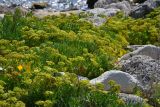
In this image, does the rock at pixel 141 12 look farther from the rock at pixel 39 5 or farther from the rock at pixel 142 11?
the rock at pixel 39 5

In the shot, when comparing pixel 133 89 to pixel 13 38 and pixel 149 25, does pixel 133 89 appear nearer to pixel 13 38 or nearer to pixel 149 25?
pixel 13 38

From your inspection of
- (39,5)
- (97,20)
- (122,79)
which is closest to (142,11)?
(97,20)

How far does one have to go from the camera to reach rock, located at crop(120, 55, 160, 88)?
31.1 ft

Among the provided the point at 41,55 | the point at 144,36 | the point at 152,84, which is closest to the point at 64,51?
the point at 41,55

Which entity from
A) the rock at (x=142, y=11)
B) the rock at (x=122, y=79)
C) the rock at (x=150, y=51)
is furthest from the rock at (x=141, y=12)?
the rock at (x=122, y=79)

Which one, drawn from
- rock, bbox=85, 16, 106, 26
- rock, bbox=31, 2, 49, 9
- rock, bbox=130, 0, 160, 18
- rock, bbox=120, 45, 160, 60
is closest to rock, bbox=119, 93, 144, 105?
rock, bbox=120, 45, 160, 60

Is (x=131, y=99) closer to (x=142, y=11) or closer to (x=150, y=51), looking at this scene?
(x=150, y=51)

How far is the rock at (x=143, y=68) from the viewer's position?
949 centimetres

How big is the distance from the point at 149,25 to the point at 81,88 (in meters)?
7.14

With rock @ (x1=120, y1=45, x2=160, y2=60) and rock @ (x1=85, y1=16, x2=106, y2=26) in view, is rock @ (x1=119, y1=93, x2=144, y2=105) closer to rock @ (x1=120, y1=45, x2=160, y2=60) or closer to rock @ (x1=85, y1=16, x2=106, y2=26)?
rock @ (x1=120, y1=45, x2=160, y2=60)

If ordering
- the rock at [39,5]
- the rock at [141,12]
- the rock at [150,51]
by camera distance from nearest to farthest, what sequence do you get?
the rock at [150,51] < the rock at [141,12] < the rock at [39,5]

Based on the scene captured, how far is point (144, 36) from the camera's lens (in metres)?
14.1

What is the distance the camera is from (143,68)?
9.90m

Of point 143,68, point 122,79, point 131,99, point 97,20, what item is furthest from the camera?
point 97,20
